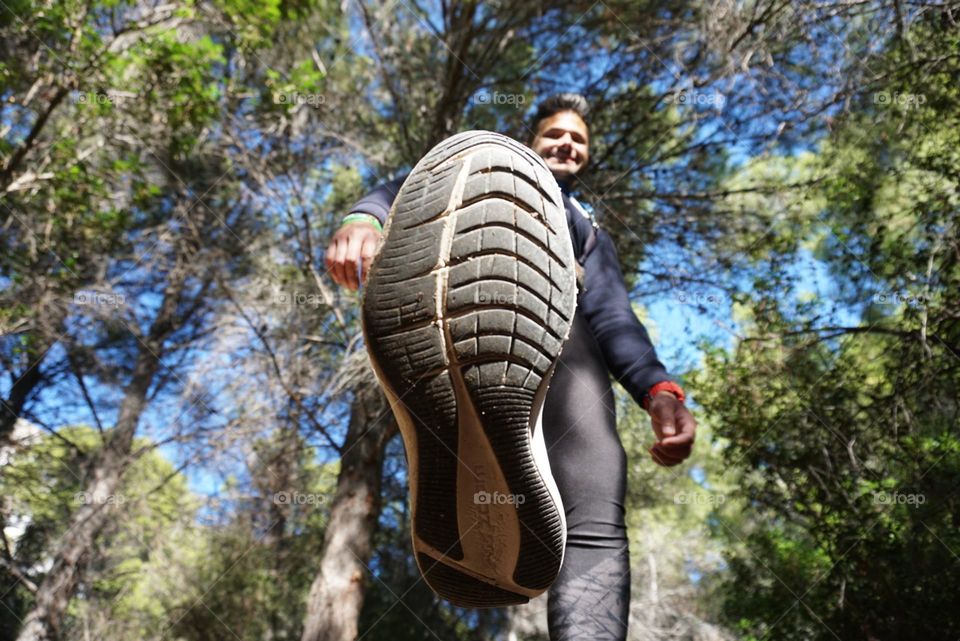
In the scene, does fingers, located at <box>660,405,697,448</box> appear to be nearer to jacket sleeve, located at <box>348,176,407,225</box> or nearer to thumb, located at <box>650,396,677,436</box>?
thumb, located at <box>650,396,677,436</box>

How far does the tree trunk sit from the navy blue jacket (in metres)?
2.54

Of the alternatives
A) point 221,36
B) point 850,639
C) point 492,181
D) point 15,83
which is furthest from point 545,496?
point 221,36

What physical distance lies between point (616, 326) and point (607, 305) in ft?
0.21

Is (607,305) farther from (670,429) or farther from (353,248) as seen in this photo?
(353,248)

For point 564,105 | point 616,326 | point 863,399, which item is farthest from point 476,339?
point 863,399

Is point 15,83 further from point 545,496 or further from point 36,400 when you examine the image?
point 545,496

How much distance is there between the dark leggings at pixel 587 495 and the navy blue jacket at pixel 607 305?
43 mm

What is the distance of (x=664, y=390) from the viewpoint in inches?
58.4

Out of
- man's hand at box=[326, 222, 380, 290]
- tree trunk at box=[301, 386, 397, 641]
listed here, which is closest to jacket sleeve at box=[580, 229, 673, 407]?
man's hand at box=[326, 222, 380, 290]

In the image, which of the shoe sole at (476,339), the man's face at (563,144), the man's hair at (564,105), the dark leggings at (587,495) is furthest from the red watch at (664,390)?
the man's hair at (564,105)

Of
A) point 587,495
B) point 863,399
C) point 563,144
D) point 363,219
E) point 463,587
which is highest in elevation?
point 863,399

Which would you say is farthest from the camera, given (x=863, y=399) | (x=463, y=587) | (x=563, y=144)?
(x=863, y=399)

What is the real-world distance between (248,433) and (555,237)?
4369 millimetres

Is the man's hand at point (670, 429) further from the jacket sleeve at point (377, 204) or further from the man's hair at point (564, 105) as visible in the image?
the man's hair at point (564, 105)
